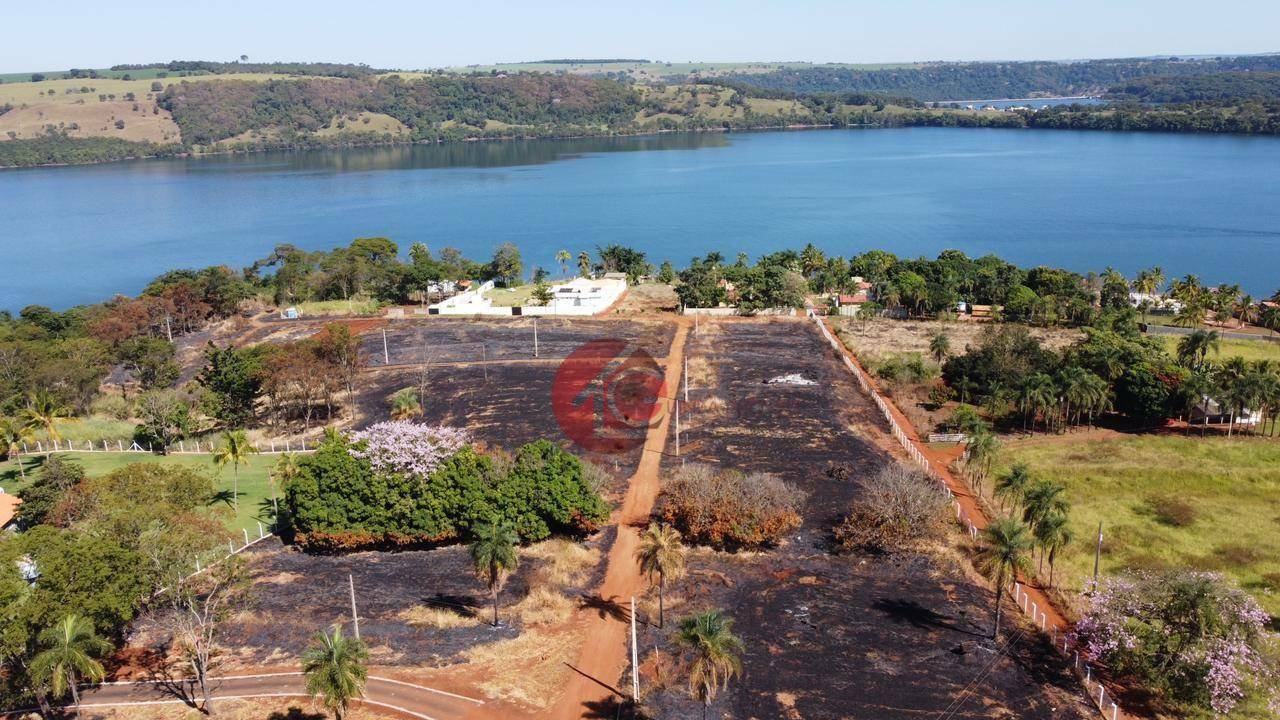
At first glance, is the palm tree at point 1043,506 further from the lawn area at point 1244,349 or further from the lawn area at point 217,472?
the lawn area at point 1244,349

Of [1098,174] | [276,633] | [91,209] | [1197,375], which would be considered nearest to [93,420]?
[276,633]

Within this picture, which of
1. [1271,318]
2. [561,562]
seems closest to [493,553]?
[561,562]

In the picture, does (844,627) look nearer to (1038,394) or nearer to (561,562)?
(561,562)

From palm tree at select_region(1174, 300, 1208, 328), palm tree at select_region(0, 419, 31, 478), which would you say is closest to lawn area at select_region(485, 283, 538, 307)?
palm tree at select_region(0, 419, 31, 478)

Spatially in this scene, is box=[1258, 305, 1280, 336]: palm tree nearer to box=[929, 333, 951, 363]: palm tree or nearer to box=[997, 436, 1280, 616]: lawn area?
box=[997, 436, 1280, 616]: lawn area

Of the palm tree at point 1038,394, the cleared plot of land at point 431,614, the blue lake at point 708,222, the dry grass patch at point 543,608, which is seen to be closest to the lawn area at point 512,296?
the blue lake at point 708,222

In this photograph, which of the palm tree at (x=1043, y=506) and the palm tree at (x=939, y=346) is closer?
the palm tree at (x=1043, y=506)
